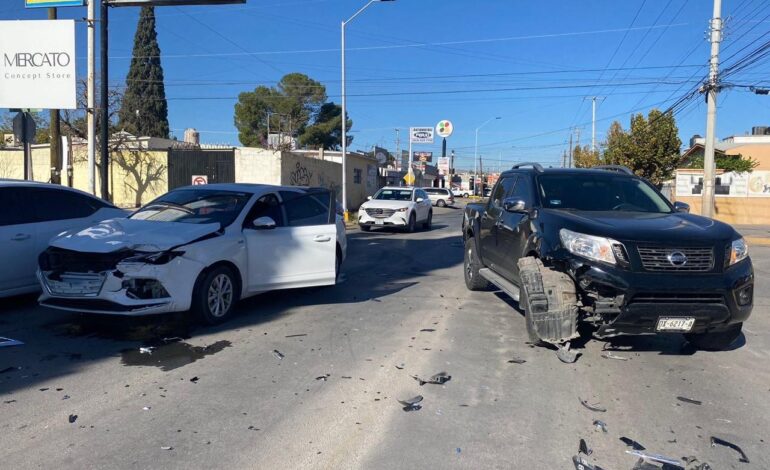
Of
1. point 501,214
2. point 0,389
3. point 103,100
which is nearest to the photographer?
point 0,389

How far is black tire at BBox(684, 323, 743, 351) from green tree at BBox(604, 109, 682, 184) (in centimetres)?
3170

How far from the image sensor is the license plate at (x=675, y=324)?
538 cm

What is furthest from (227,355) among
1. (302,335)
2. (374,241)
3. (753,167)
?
(753,167)

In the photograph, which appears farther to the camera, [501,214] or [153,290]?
[501,214]

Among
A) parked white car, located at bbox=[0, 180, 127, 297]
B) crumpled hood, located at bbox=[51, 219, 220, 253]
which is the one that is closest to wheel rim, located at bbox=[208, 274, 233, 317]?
crumpled hood, located at bbox=[51, 219, 220, 253]

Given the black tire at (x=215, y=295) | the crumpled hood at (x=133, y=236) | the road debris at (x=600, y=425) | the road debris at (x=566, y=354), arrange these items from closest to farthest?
the road debris at (x=600, y=425) < the road debris at (x=566, y=354) < the crumpled hood at (x=133, y=236) < the black tire at (x=215, y=295)

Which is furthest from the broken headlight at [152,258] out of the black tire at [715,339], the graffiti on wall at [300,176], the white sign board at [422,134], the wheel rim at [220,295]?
the white sign board at [422,134]

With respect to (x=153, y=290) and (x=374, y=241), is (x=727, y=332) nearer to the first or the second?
(x=153, y=290)

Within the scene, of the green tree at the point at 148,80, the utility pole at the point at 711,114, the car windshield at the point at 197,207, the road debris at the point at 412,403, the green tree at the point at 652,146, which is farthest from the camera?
the green tree at the point at 148,80

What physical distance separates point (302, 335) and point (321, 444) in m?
2.75

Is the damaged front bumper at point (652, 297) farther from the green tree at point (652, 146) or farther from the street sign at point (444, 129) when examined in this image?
the street sign at point (444, 129)

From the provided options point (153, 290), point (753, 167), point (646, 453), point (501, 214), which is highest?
point (753, 167)

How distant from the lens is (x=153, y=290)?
6.38 metres

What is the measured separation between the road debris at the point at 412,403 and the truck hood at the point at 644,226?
7.27ft
